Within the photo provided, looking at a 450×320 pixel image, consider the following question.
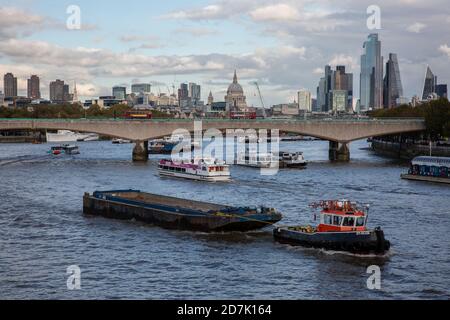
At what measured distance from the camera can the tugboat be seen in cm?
4084

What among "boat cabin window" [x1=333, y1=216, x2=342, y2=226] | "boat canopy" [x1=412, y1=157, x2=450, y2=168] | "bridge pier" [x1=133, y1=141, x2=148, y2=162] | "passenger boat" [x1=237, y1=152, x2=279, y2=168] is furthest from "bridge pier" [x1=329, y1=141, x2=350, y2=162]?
"boat cabin window" [x1=333, y1=216, x2=342, y2=226]

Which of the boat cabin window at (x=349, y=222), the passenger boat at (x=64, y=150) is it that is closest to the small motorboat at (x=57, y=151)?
the passenger boat at (x=64, y=150)

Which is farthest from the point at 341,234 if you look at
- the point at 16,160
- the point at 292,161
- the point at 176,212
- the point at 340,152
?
the point at 16,160

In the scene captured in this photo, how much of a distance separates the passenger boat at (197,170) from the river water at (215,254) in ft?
34.4

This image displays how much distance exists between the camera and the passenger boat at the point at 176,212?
157 feet

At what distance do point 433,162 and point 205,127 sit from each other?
1547 inches

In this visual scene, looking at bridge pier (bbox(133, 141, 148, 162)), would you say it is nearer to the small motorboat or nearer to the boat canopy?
the small motorboat

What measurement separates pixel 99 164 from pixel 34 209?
148ft

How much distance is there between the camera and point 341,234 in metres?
41.4

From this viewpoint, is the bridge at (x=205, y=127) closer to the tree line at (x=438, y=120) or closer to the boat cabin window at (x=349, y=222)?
the tree line at (x=438, y=120)

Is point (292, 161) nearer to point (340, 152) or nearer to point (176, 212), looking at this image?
point (340, 152)

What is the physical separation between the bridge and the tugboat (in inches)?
2717
